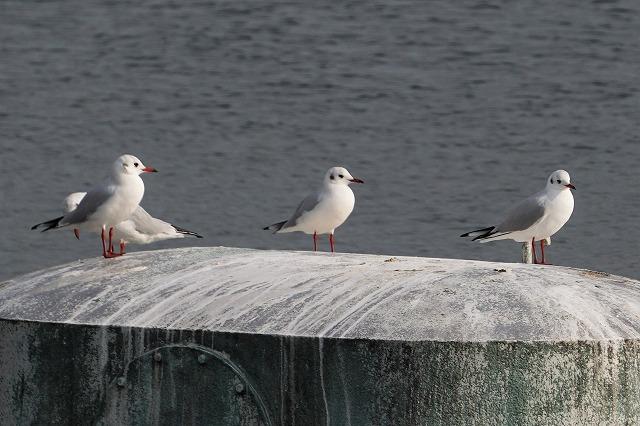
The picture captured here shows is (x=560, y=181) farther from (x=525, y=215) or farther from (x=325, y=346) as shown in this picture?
(x=325, y=346)

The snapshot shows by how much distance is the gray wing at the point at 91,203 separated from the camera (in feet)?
32.9

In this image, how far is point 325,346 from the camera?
7.70m

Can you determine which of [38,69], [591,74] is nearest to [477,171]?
[591,74]

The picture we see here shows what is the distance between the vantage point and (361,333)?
25.2 feet

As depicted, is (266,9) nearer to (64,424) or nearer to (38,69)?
(38,69)

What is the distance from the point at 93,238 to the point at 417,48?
7899 mm

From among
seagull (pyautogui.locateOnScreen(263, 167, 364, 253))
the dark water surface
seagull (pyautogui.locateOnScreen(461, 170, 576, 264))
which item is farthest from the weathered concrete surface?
the dark water surface

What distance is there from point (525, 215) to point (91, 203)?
3.57m

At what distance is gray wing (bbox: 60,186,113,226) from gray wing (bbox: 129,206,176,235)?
5.52 feet

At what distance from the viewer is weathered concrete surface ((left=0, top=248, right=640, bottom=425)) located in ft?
25.1

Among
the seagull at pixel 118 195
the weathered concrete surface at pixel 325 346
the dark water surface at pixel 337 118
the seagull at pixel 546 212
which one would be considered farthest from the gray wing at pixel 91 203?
the dark water surface at pixel 337 118

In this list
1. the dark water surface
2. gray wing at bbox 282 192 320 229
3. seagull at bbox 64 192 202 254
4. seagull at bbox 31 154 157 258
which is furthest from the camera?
the dark water surface

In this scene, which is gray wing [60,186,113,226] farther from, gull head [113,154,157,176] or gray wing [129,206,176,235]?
gray wing [129,206,176,235]

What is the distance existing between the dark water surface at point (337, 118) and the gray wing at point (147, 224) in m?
5.53
